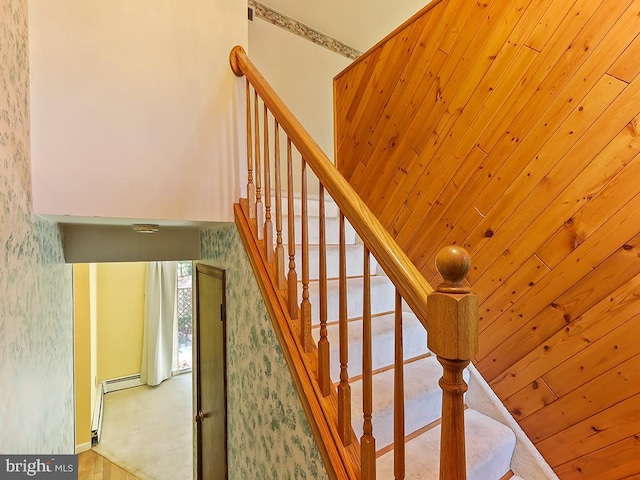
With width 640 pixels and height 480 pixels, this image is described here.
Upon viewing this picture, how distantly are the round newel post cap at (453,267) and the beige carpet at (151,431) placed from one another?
4044mm

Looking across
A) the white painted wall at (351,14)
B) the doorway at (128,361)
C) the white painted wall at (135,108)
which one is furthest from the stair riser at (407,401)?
the doorway at (128,361)

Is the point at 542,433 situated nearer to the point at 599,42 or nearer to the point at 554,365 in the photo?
the point at 554,365

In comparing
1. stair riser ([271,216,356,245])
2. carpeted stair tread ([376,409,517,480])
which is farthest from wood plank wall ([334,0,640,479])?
stair riser ([271,216,356,245])

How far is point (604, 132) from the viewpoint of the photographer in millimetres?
1244

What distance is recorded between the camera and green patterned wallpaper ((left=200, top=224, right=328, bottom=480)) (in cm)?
125

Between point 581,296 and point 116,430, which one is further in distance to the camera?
point 116,430

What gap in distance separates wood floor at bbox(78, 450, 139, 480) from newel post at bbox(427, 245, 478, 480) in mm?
3958

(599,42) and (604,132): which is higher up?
(599,42)

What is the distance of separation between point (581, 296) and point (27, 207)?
2.16m

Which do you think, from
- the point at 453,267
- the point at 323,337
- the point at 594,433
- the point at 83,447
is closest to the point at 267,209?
the point at 323,337

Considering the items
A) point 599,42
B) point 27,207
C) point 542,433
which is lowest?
point 542,433

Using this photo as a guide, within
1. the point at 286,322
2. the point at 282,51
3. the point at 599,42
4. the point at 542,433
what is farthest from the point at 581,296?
the point at 282,51

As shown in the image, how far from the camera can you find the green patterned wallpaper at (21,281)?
37.9 inches

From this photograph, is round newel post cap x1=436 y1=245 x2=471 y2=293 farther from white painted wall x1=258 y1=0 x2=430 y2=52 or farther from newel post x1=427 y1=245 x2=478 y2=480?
white painted wall x1=258 y1=0 x2=430 y2=52
